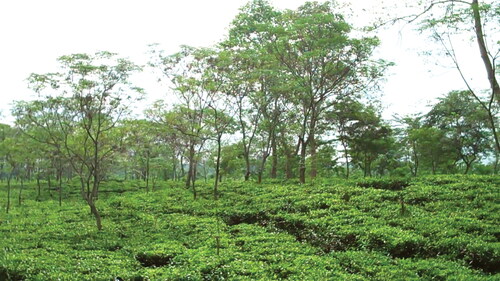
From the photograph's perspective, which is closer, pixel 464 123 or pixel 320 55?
pixel 320 55

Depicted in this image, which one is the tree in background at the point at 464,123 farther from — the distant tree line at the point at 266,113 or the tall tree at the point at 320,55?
the tall tree at the point at 320,55

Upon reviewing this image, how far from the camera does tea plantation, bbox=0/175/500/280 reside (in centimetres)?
1013

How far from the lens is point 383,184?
1938 centimetres

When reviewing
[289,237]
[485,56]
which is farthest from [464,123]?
[289,237]

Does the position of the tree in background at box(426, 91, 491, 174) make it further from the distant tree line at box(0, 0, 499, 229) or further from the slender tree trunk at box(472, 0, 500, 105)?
the slender tree trunk at box(472, 0, 500, 105)

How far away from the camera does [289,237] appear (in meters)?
13.9

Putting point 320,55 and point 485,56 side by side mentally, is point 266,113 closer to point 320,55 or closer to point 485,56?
point 320,55

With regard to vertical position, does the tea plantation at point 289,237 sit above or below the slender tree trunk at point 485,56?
below

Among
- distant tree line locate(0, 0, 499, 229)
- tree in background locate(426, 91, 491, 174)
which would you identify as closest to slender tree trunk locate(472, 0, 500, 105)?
distant tree line locate(0, 0, 499, 229)

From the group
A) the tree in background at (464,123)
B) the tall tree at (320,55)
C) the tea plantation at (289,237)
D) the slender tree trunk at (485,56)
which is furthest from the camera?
the tree in background at (464,123)

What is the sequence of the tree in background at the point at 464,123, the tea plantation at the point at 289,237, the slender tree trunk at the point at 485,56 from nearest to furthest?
the tea plantation at the point at 289,237
the slender tree trunk at the point at 485,56
the tree in background at the point at 464,123

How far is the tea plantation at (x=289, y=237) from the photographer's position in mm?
10133

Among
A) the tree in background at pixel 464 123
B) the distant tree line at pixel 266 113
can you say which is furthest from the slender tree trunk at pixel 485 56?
the tree in background at pixel 464 123

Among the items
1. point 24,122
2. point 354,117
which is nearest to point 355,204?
point 354,117
